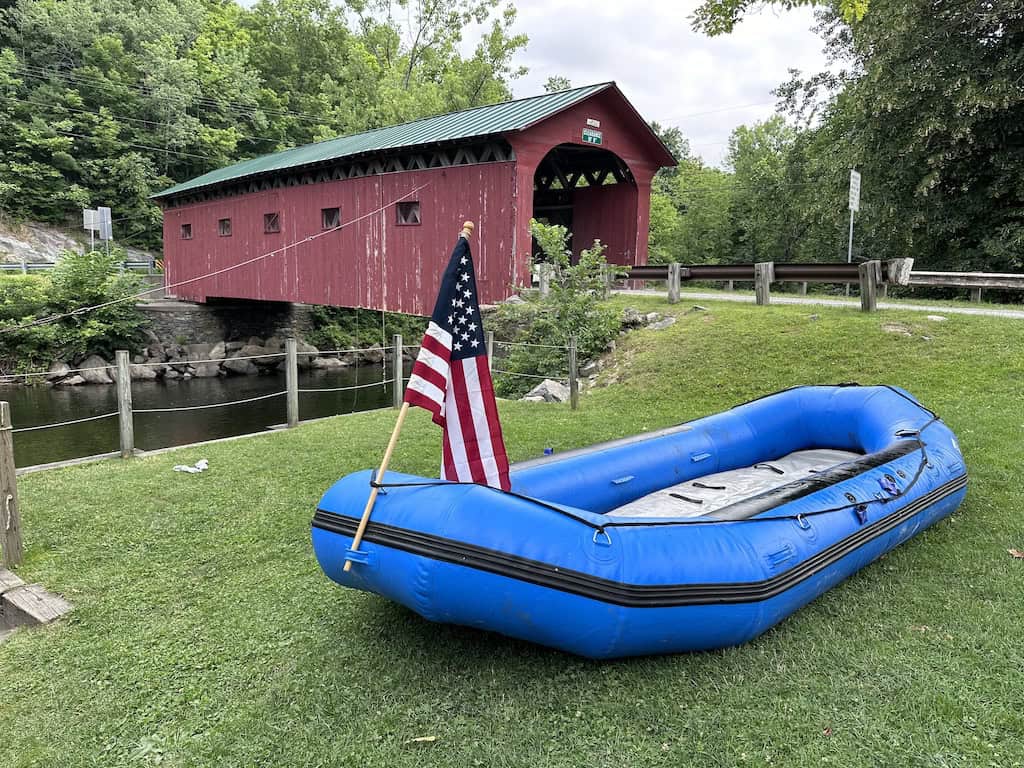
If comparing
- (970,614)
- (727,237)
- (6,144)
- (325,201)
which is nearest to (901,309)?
(970,614)

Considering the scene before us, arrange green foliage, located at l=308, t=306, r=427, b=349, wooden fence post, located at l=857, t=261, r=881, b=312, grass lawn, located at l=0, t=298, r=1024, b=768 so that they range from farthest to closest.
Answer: green foliage, located at l=308, t=306, r=427, b=349, wooden fence post, located at l=857, t=261, r=881, b=312, grass lawn, located at l=0, t=298, r=1024, b=768

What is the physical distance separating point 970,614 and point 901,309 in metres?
7.79

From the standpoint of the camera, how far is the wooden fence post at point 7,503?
404 centimetres

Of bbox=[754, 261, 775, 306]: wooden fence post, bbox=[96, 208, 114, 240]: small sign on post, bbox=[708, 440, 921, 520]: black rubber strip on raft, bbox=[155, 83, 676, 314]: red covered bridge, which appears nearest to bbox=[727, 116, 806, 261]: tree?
bbox=[155, 83, 676, 314]: red covered bridge

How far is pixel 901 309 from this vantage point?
32.4 feet

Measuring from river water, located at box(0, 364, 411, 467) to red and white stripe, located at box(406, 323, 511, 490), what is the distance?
8.49 m

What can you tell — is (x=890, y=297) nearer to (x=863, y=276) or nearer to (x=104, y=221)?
(x=863, y=276)

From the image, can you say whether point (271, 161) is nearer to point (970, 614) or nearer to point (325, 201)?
point (325, 201)

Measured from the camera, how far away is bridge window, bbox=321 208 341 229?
15328 mm

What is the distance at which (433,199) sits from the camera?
13.0 meters

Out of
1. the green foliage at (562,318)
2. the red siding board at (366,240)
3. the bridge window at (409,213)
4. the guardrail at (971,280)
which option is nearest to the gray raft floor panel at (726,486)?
the green foliage at (562,318)

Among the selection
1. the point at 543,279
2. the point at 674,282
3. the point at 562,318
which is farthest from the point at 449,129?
the point at 674,282

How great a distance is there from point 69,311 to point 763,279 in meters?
18.7

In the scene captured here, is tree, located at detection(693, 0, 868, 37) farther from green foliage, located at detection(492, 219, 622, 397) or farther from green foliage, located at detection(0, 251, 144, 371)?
green foliage, located at detection(0, 251, 144, 371)
